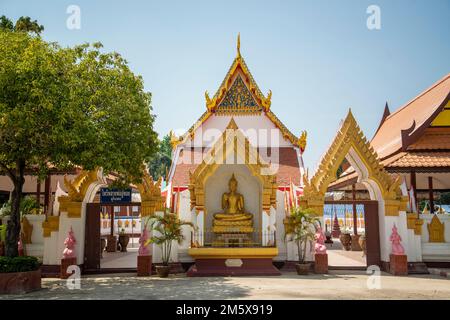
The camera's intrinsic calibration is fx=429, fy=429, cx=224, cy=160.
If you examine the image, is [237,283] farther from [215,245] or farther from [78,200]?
[78,200]

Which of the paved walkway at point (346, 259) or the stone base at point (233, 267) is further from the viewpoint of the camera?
the paved walkway at point (346, 259)

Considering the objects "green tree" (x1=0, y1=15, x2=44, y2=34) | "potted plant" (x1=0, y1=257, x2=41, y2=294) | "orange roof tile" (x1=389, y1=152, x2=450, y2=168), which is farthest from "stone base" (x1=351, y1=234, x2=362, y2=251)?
"green tree" (x1=0, y1=15, x2=44, y2=34)

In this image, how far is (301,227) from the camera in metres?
12.1

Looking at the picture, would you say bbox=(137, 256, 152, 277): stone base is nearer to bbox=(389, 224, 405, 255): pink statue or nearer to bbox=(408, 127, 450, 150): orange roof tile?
bbox=(389, 224, 405, 255): pink statue

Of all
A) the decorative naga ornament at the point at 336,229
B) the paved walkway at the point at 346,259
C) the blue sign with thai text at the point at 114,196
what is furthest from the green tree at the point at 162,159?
the blue sign with thai text at the point at 114,196

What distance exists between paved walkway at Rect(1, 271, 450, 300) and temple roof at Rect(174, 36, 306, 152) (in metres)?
9.02

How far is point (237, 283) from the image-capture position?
400 inches

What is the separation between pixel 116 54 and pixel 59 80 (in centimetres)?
200

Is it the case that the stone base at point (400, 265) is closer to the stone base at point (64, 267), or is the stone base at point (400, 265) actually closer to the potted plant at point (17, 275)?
the stone base at point (64, 267)

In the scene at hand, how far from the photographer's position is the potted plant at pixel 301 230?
464 inches

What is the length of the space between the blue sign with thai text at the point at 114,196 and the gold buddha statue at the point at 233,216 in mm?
2706

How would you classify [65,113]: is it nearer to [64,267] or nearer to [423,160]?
[64,267]

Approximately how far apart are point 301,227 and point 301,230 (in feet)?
0.45

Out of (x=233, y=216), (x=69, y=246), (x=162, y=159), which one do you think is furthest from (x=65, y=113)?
(x=162, y=159)
